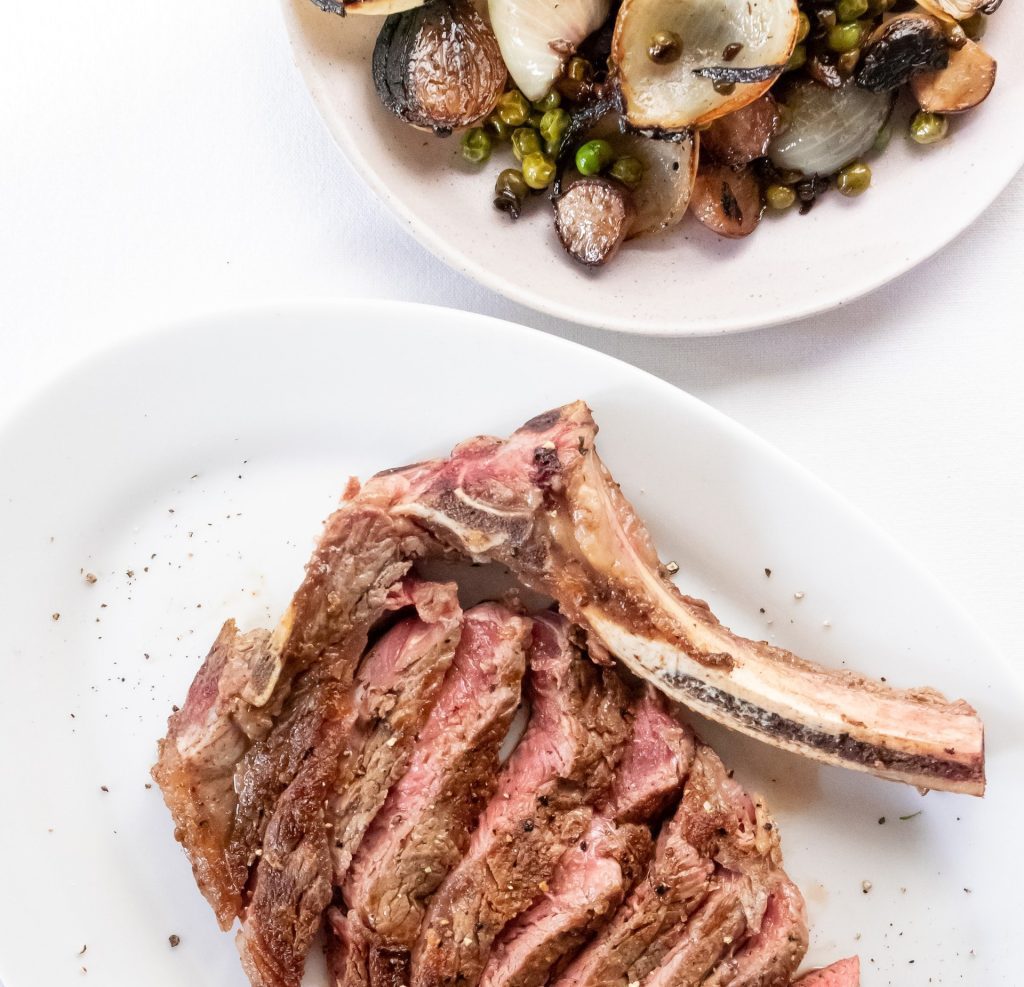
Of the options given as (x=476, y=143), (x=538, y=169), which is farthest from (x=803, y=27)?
(x=476, y=143)

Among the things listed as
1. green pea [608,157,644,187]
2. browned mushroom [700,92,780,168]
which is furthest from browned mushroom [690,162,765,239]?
green pea [608,157,644,187]

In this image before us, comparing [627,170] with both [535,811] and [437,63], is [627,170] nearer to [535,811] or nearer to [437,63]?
[437,63]

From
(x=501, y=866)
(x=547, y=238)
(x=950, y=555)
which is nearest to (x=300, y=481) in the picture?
(x=547, y=238)

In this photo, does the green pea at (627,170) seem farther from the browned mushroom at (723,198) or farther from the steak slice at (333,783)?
the steak slice at (333,783)

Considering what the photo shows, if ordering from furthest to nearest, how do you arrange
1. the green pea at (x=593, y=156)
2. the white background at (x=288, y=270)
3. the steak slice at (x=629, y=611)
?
the white background at (x=288, y=270) < the green pea at (x=593, y=156) < the steak slice at (x=629, y=611)

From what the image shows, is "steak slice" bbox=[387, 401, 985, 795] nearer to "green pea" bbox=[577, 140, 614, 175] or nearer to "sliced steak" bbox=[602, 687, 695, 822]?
"sliced steak" bbox=[602, 687, 695, 822]

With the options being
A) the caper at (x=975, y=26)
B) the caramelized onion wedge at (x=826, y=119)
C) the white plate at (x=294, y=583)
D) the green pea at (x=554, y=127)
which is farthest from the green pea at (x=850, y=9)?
the white plate at (x=294, y=583)

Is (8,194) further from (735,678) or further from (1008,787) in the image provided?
(1008,787)
